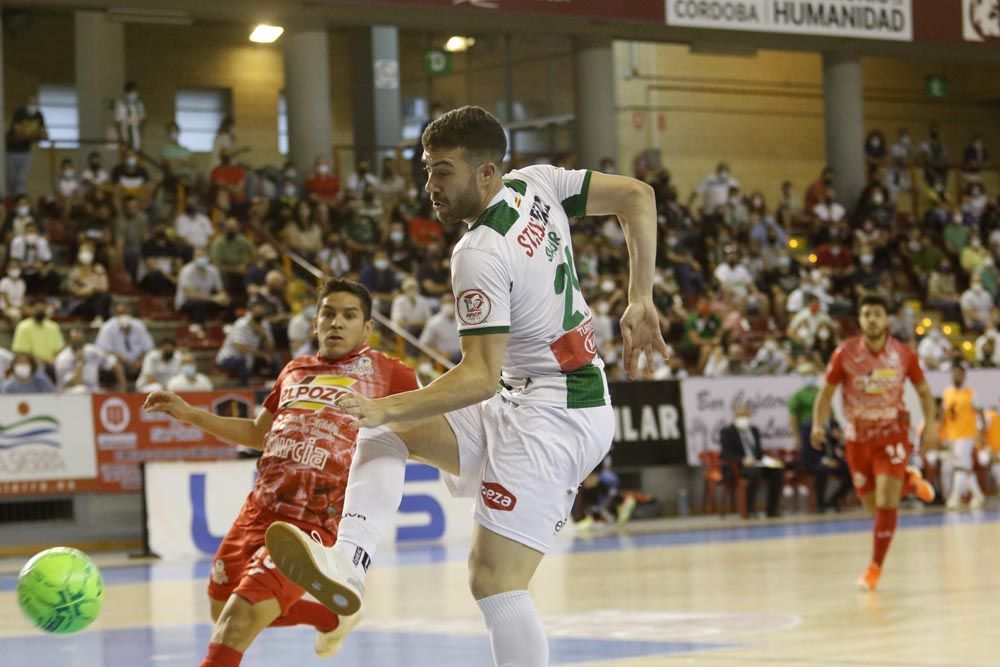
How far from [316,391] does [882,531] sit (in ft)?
22.8

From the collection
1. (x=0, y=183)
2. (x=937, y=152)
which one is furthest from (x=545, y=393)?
(x=937, y=152)

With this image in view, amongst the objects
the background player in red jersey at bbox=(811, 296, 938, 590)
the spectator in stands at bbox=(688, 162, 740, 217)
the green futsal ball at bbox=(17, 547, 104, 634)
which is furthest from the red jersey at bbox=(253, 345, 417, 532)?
the spectator in stands at bbox=(688, 162, 740, 217)

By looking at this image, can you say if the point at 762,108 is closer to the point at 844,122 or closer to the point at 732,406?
the point at 844,122

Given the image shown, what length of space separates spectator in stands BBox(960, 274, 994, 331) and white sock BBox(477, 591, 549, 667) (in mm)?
Result: 25765

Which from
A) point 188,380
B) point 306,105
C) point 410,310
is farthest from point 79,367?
point 306,105

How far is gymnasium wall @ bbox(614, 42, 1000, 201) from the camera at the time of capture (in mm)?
37438

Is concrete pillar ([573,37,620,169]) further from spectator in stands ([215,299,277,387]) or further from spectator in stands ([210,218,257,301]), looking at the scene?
spectator in stands ([215,299,277,387])

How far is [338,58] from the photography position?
38750 millimetres

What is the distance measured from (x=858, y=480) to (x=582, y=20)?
17.8m

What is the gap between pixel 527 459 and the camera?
568 cm

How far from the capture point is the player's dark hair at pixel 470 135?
5531 mm

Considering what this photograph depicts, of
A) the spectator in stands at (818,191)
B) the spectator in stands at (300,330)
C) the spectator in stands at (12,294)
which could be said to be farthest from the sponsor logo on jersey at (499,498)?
the spectator in stands at (818,191)

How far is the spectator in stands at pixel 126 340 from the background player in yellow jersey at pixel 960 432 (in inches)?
481

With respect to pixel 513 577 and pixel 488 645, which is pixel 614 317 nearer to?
pixel 488 645
